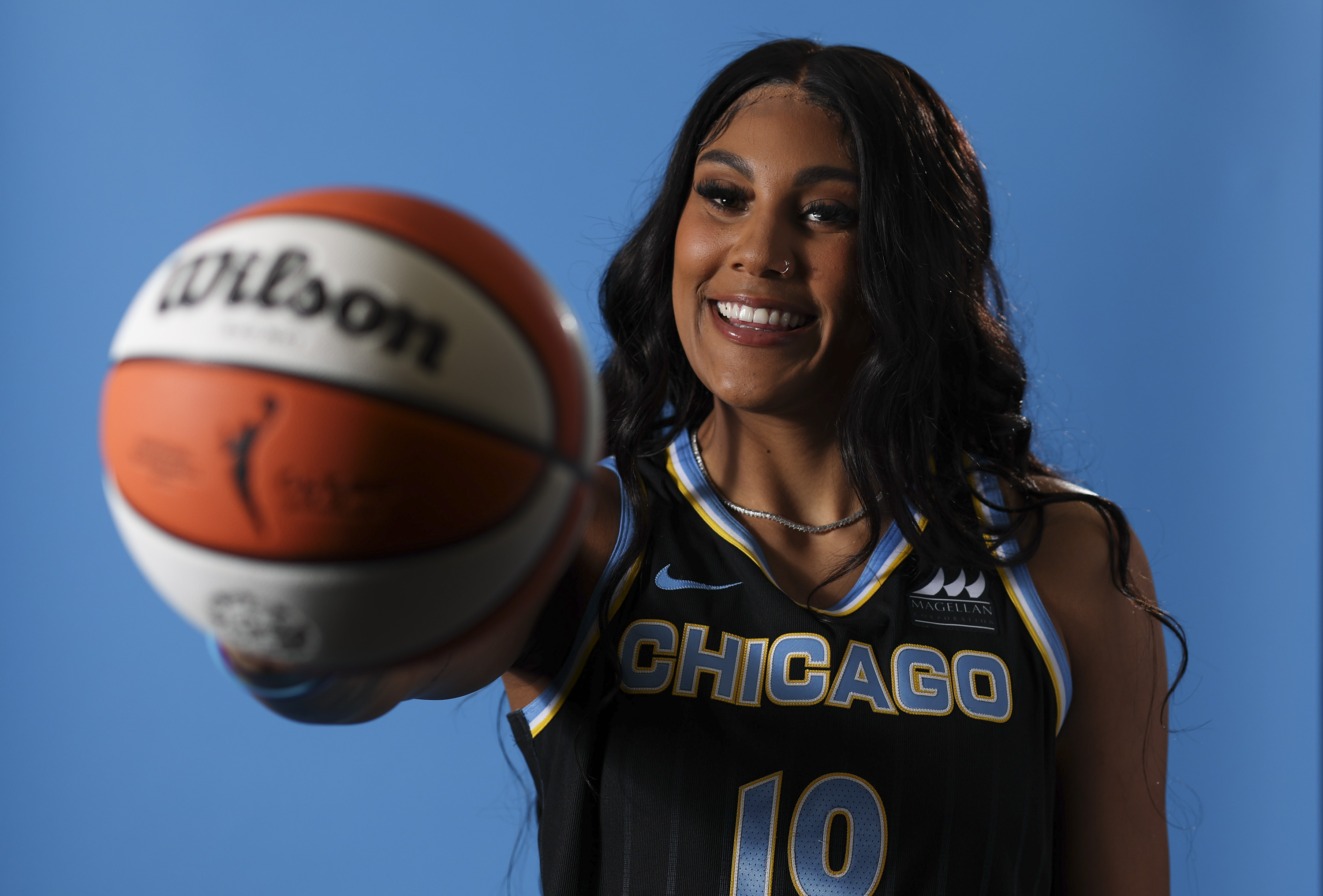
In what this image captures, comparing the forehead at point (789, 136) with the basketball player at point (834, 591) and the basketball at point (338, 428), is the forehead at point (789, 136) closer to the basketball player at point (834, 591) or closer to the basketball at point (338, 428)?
the basketball player at point (834, 591)

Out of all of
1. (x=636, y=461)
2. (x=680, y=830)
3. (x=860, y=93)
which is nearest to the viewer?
Answer: (x=680, y=830)

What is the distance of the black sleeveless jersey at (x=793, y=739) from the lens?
918mm

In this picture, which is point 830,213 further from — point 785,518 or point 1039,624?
point 1039,624

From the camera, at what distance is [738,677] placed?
959mm

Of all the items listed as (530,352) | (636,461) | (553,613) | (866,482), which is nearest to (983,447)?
(866,482)

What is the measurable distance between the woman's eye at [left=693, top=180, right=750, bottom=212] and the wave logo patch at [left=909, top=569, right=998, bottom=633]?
17.3 inches

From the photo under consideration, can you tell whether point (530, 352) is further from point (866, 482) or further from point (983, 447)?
point (983, 447)

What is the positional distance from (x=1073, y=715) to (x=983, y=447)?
32cm

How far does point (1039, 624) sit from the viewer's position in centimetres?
101

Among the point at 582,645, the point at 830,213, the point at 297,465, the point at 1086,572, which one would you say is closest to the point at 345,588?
the point at 297,465

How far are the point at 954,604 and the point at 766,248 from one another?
412mm

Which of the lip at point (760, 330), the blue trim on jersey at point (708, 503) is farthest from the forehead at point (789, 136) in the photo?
the blue trim on jersey at point (708, 503)

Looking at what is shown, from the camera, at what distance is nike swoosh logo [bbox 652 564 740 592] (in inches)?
39.6

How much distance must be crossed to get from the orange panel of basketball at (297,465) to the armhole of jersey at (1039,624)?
0.65m
